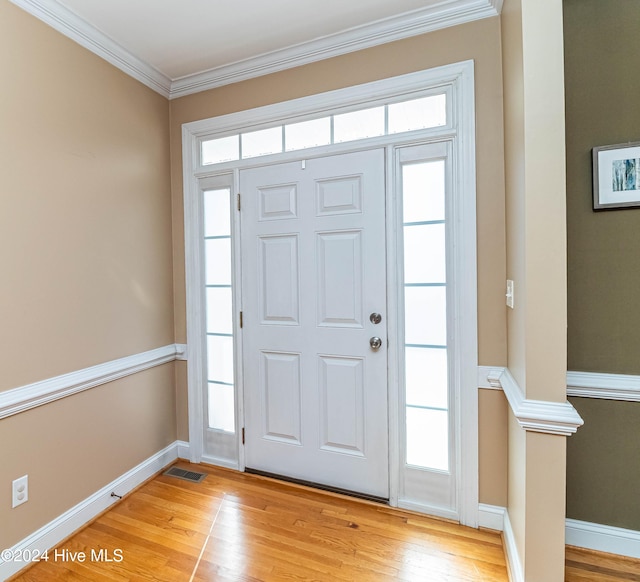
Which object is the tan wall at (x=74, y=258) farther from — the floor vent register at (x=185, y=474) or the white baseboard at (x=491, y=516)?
the white baseboard at (x=491, y=516)

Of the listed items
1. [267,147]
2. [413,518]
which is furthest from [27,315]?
[413,518]

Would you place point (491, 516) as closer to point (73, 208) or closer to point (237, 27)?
point (73, 208)

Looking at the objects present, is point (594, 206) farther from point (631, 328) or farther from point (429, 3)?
point (429, 3)

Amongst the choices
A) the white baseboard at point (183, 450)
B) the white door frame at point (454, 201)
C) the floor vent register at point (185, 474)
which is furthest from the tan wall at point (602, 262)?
the white baseboard at point (183, 450)

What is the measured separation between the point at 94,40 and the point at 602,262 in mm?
2887

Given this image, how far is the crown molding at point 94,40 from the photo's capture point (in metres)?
1.71

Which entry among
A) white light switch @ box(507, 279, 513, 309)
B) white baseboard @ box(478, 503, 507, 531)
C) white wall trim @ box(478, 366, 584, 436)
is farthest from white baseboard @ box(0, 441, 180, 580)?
white light switch @ box(507, 279, 513, 309)

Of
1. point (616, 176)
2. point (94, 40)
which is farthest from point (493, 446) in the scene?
point (94, 40)

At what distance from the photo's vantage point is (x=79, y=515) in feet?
6.15

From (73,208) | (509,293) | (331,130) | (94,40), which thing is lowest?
(509,293)

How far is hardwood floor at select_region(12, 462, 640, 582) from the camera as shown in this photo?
156 cm

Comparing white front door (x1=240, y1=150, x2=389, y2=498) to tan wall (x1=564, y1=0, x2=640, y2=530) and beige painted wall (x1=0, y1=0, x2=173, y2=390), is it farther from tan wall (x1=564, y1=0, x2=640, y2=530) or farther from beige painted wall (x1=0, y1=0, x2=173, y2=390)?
tan wall (x1=564, y1=0, x2=640, y2=530)

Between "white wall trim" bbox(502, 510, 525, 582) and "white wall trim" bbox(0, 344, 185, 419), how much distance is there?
7.26 ft

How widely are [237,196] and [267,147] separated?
1.23ft
